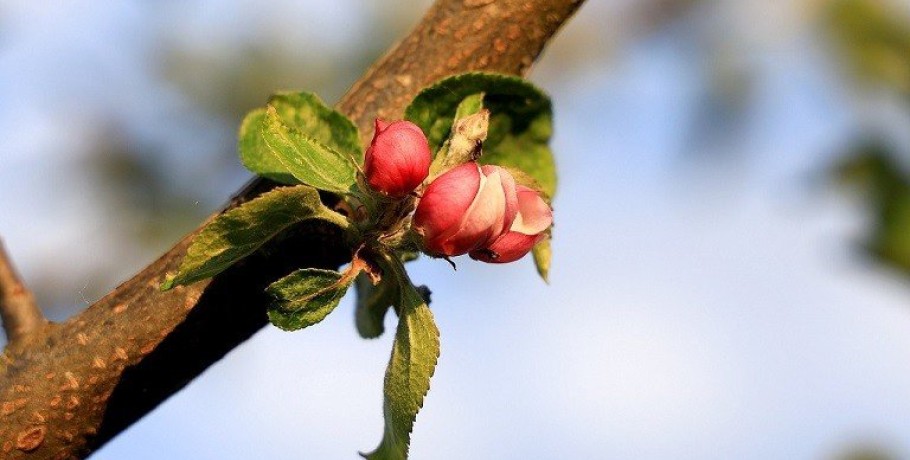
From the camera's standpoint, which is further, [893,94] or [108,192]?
[108,192]

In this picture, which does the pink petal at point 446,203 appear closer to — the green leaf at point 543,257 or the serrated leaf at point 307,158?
the serrated leaf at point 307,158

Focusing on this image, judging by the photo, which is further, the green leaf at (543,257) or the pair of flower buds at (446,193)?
the green leaf at (543,257)

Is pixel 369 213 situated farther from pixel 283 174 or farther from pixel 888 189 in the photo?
pixel 888 189

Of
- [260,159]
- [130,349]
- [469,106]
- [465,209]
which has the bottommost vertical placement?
[130,349]

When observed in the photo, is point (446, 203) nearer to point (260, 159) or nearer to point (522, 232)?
point (522, 232)

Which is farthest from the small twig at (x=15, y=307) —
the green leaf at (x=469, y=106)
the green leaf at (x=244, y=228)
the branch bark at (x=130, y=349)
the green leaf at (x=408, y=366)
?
the green leaf at (x=469, y=106)

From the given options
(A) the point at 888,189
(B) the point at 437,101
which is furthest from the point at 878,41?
(B) the point at 437,101

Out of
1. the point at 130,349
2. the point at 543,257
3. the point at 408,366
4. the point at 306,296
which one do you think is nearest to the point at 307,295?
the point at 306,296
